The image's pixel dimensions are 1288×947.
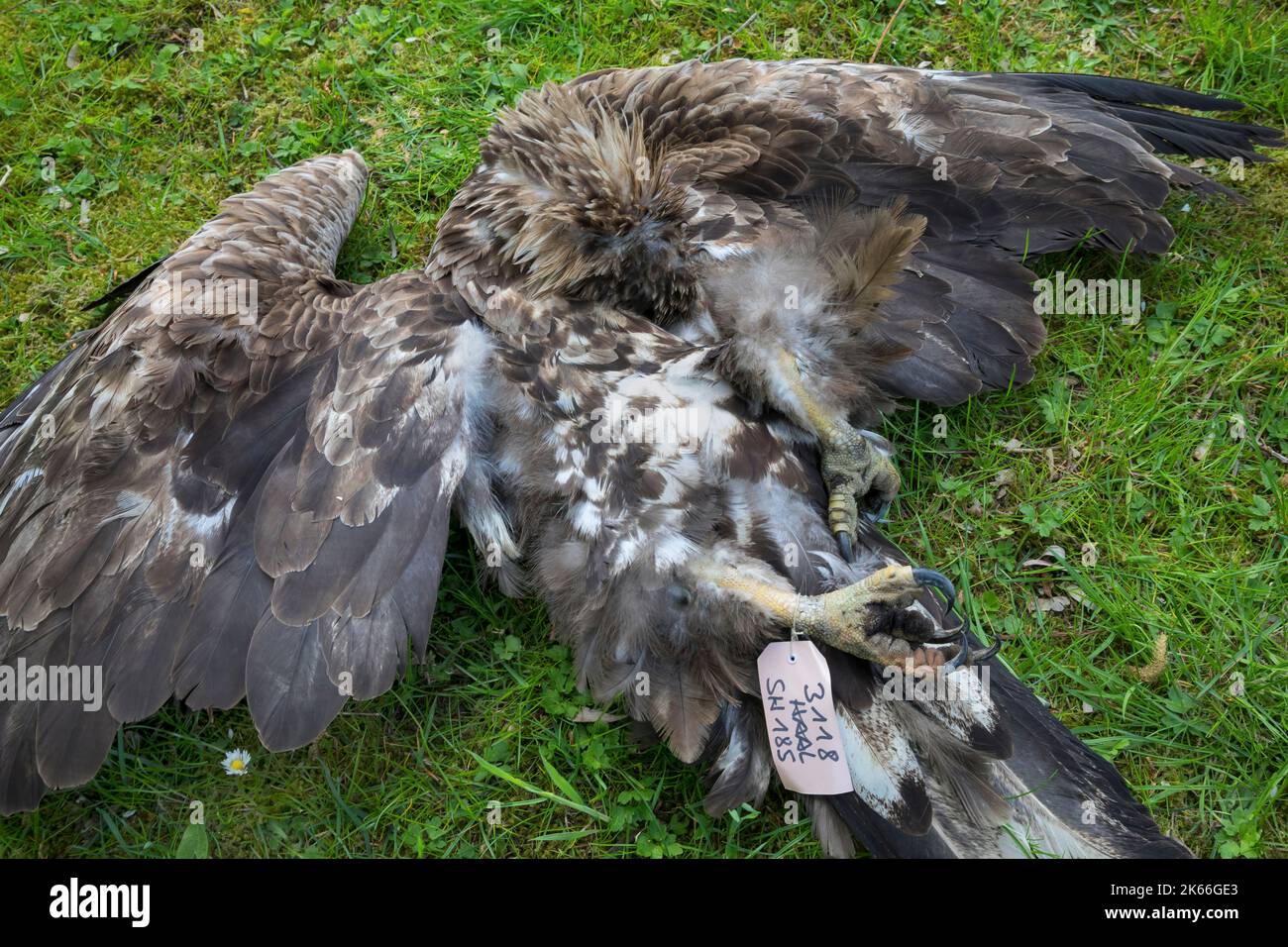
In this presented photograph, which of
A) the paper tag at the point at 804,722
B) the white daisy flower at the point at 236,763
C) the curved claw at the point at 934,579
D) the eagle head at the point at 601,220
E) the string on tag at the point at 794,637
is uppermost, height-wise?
the eagle head at the point at 601,220

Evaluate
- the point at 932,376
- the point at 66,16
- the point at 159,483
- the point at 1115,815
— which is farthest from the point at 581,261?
the point at 66,16

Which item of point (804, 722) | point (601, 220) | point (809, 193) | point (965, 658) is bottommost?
point (804, 722)

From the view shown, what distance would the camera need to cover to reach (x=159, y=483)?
2.50 m

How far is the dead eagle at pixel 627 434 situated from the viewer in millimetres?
2396

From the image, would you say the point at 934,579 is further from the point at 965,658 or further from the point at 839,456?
the point at 839,456

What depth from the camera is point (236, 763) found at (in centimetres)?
284

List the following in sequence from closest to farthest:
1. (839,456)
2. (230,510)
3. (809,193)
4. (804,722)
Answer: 1. (804,722)
2. (230,510)
3. (839,456)
4. (809,193)

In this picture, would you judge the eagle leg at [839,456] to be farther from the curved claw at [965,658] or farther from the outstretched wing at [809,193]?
the curved claw at [965,658]

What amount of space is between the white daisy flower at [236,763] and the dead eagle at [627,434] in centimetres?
49

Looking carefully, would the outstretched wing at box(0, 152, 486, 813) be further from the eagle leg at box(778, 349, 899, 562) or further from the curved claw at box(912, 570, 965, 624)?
the curved claw at box(912, 570, 965, 624)

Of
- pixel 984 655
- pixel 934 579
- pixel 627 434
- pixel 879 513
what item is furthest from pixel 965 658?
pixel 627 434

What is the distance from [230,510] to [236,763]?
0.84m

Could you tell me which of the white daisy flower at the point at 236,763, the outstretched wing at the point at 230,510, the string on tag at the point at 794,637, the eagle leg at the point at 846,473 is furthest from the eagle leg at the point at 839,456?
the white daisy flower at the point at 236,763
